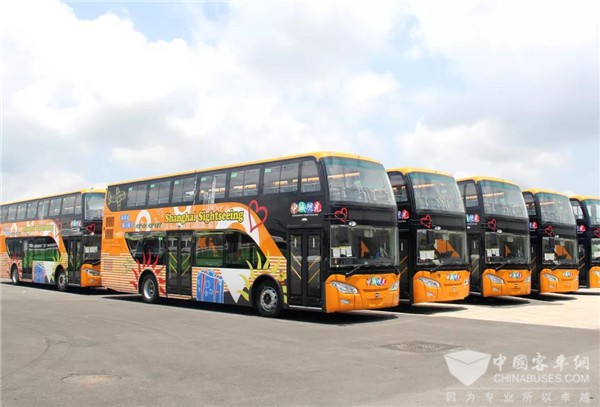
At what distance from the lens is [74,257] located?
1001 inches

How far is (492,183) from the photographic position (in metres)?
20.9

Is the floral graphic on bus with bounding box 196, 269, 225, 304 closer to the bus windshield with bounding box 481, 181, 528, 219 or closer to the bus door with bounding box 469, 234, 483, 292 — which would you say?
the bus door with bounding box 469, 234, 483, 292

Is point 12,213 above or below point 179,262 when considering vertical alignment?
above

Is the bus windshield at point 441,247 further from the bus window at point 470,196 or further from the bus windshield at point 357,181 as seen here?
the bus window at point 470,196

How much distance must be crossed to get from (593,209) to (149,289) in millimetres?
19327

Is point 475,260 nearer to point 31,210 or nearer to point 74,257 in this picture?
point 74,257

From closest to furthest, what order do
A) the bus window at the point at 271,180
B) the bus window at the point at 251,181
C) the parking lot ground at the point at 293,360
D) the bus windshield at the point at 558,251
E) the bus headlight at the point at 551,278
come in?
the parking lot ground at the point at 293,360, the bus window at the point at 271,180, the bus window at the point at 251,181, the bus headlight at the point at 551,278, the bus windshield at the point at 558,251

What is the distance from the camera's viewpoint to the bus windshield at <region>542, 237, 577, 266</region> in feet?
74.5

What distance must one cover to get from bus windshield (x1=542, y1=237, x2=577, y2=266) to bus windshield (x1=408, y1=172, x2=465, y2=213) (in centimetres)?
594

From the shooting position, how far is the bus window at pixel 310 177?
1497cm

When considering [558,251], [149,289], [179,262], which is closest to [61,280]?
[149,289]

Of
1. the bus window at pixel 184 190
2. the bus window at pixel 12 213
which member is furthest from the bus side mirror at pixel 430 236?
the bus window at pixel 12 213

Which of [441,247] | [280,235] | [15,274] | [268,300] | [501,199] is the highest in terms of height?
[501,199]

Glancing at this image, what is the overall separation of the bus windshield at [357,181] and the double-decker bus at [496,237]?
582 centimetres
